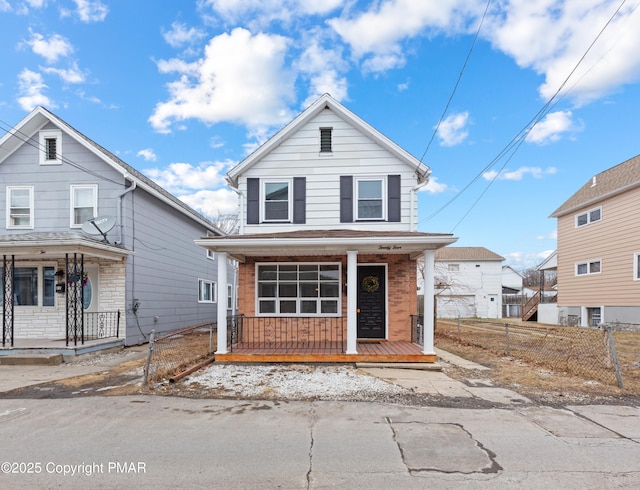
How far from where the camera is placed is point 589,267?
18.3 meters

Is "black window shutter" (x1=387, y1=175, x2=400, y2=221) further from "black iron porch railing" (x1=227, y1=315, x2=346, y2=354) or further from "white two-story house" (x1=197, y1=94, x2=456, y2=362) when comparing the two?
"black iron porch railing" (x1=227, y1=315, x2=346, y2=354)

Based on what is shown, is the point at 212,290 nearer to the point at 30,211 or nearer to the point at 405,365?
the point at 30,211

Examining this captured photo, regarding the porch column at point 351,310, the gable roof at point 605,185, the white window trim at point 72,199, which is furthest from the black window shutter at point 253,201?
the gable roof at point 605,185

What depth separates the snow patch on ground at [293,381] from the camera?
6.26 m

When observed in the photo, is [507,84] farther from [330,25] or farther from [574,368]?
[574,368]

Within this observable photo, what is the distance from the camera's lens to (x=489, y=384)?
271 inches

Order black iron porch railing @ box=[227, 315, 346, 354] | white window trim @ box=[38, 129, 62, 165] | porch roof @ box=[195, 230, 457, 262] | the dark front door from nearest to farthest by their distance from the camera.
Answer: porch roof @ box=[195, 230, 457, 262] → black iron porch railing @ box=[227, 315, 346, 354] → the dark front door → white window trim @ box=[38, 129, 62, 165]

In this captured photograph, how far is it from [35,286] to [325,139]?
10.4m

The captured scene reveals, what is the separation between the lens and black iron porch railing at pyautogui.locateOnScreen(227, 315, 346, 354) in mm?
10000

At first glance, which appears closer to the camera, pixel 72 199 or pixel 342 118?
pixel 342 118

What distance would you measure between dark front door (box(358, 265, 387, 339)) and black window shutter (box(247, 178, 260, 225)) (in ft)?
11.0

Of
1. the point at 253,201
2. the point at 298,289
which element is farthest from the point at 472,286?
the point at 253,201

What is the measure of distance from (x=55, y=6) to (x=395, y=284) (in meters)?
13.1

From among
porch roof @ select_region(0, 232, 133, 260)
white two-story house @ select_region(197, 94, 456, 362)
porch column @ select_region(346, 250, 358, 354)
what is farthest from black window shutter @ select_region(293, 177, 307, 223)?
porch roof @ select_region(0, 232, 133, 260)
